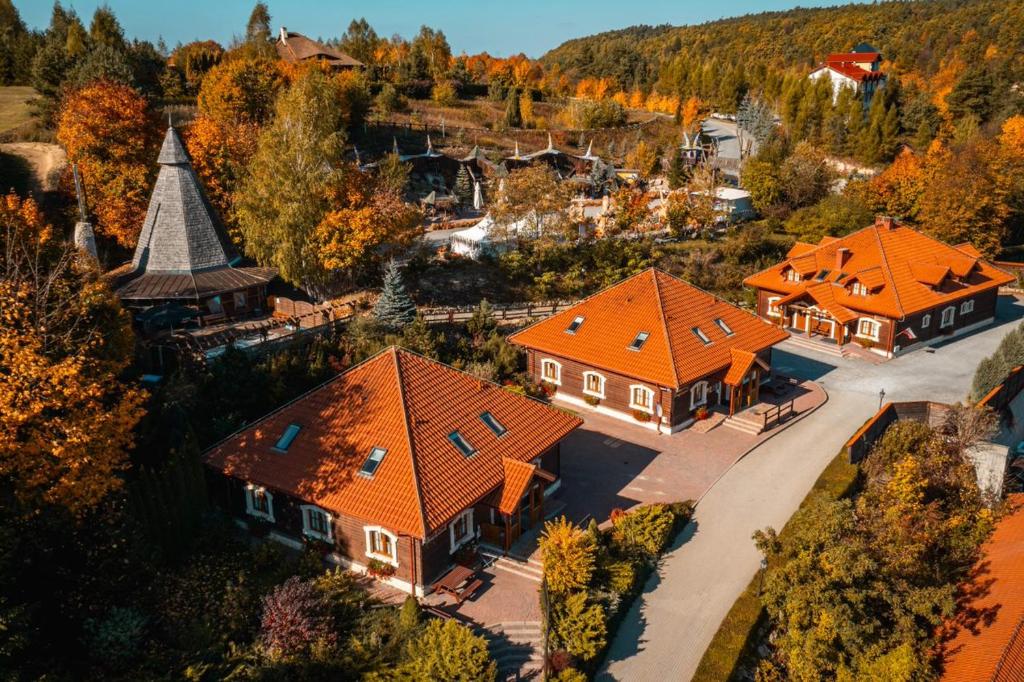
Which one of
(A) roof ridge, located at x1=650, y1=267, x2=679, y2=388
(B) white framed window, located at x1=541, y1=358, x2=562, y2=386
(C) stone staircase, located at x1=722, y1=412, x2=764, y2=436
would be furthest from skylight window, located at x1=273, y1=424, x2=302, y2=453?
(C) stone staircase, located at x1=722, y1=412, x2=764, y2=436

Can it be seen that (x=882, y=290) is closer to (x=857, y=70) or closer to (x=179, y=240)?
(x=179, y=240)

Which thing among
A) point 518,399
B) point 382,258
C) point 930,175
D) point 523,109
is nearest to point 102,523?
point 518,399

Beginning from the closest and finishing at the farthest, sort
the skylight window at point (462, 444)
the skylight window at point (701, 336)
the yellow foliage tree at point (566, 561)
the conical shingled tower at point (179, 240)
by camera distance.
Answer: the yellow foliage tree at point (566, 561) < the skylight window at point (462, 444) < the skylight window at point (701, 336) < the conical shingled tower at point (179, 240)

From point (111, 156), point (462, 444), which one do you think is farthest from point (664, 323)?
point (111, 156)

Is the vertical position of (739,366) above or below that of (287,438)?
below

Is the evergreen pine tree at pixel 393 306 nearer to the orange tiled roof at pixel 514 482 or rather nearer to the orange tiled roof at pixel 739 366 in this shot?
the orange tiled roof at pixel 514 482

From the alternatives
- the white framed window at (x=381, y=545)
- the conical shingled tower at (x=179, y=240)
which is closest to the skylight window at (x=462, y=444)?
the white framed window at (x=381, y=545)
